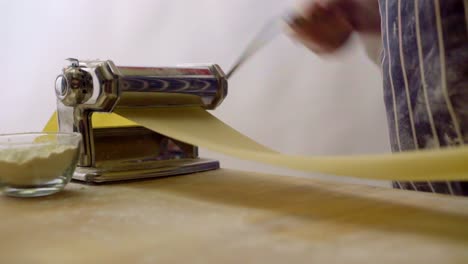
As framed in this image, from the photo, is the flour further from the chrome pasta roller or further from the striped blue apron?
the striped blue apron

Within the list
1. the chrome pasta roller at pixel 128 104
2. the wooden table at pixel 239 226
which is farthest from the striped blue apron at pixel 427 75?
the chrome pasta roller at pixel 128 104

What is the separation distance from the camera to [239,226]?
0.39 meters

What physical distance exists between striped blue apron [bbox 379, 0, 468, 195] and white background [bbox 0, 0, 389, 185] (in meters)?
0.28

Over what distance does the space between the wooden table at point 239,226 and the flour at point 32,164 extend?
2 centimetres

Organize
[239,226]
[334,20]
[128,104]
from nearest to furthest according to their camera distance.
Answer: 1. [239,226]
2. [128,104]
3. [334,20]

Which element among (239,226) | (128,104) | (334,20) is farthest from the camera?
(334,20)

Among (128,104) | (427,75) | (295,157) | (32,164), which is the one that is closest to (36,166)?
(32,164)

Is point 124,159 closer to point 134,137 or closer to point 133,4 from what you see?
point 134,137

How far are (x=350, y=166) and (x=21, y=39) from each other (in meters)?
1.71

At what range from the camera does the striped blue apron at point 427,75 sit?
1.69 ft

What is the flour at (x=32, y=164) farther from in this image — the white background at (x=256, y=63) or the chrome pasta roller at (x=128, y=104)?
the white background at (x=256, y=63)

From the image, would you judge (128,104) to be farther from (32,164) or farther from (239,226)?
(239,226)

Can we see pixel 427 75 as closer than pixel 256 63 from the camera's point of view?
Yes

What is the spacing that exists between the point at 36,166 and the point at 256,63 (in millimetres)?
612
